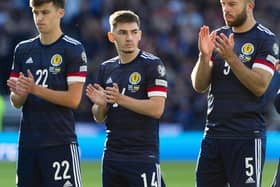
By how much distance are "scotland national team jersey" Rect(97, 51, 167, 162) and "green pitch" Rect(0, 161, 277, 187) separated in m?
4.79

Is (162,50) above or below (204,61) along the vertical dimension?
→ below

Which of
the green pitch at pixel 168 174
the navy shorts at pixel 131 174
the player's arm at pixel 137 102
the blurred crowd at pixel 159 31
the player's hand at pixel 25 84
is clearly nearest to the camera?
the player's hand at pixel 25 84

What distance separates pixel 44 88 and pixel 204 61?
4.54ft

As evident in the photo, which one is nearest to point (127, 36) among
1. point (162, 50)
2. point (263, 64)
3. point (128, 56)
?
point (128, 56)

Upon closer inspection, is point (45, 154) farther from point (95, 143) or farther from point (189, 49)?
point (189, 49)

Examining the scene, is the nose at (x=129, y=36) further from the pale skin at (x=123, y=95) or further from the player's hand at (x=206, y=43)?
the player's hand at (x=206, y=43)

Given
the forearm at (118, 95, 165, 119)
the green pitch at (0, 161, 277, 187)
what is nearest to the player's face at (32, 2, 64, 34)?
the forearm at (118, 95, 165, 119)

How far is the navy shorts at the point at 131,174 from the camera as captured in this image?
8375mm

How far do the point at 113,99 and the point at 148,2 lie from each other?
1299 centimetres

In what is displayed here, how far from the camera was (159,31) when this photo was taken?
20.5 meters

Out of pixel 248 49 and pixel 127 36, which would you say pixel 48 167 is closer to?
pixel 127 36

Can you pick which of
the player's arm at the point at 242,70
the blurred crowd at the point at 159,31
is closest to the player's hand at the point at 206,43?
the player's arm at the point at 242,70

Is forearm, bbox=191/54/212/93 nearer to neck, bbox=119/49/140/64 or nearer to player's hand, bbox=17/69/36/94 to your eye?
neck, bbox=119/49/140/64

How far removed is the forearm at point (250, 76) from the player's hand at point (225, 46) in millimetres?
32
